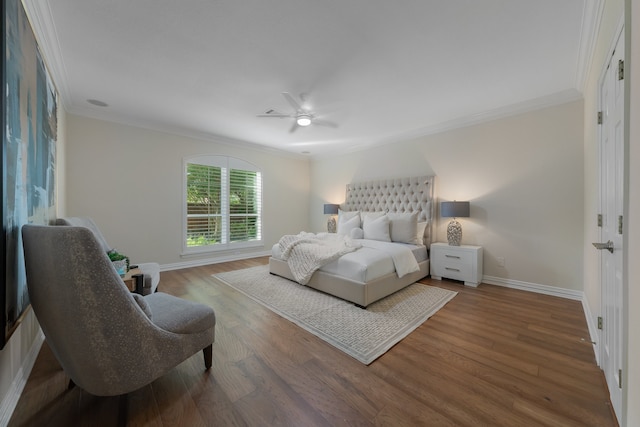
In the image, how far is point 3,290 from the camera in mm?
1144

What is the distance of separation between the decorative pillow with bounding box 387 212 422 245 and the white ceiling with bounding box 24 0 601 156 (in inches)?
63.1

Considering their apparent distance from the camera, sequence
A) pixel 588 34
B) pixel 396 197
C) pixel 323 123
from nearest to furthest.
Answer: pixel 588 34 < pixel 323 123 < pixel 396 197

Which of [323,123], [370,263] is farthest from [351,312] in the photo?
[323,123]

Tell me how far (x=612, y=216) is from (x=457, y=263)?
7.28 feet

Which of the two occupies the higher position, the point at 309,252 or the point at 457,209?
the point at 457,209

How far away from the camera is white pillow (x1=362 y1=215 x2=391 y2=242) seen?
4.08 meters

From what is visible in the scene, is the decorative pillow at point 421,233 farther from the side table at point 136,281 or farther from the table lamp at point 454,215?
the side table at point 136,281

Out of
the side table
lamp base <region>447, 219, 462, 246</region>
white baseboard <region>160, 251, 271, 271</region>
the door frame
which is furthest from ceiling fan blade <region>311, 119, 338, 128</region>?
white baseboard <region>160, 251, 271, 271</region>

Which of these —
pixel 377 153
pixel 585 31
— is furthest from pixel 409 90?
pixel 377 153

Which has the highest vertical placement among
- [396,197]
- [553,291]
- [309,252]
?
[396,197]

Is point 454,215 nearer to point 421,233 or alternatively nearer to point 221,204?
point 421,233

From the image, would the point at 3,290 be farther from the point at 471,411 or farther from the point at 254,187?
the point at 254,187

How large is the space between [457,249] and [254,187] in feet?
13.8

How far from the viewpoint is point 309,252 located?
3303 mm
